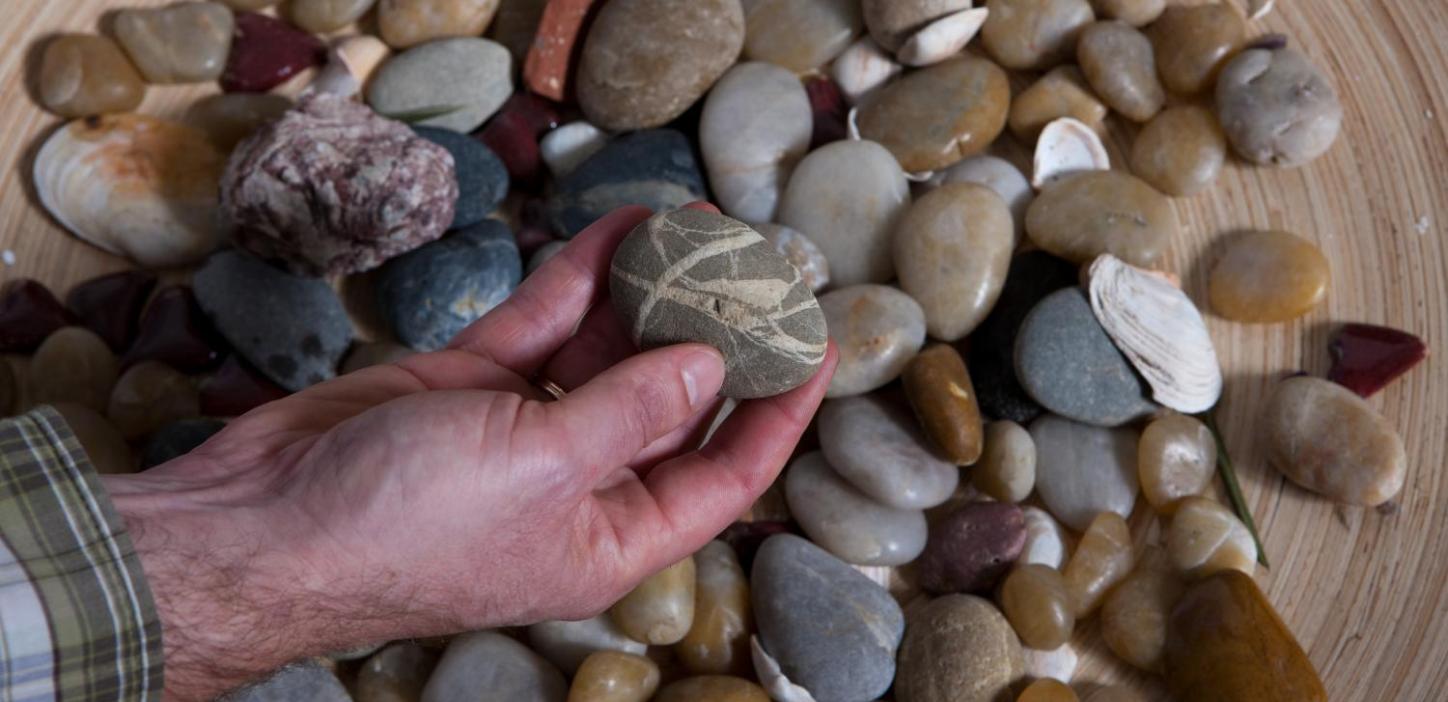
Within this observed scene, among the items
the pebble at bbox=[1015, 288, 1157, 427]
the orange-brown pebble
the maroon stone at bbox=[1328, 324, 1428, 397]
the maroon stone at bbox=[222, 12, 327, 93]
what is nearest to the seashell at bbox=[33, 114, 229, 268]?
the maroon stone at bbox=[222, 12, 327, 93]

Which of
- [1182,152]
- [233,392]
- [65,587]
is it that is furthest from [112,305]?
[1182,152]

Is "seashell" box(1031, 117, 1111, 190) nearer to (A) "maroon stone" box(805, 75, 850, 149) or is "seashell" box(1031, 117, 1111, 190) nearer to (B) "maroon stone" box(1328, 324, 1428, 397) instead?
(A) "maroon stone" box(805, 75, 850, 149)

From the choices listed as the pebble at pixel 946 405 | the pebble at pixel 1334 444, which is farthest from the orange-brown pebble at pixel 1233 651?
the pebble at pixel 946 405

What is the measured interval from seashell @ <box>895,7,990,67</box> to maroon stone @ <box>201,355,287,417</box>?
1.03 m

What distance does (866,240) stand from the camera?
162 centimetres

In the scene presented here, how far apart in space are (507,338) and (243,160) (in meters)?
0.60

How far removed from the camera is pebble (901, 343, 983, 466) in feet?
4.69

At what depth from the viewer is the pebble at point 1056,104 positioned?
1727 millimetres

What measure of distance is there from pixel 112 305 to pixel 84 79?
361 mm

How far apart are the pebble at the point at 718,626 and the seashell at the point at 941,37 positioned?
81 centimetres

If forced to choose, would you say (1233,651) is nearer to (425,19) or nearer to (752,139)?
(752,139)

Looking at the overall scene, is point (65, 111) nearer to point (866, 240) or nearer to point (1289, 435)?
point (866, 240)

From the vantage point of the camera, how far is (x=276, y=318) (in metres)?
1.60

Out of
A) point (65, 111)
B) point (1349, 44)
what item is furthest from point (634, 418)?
point (1349, 44)
